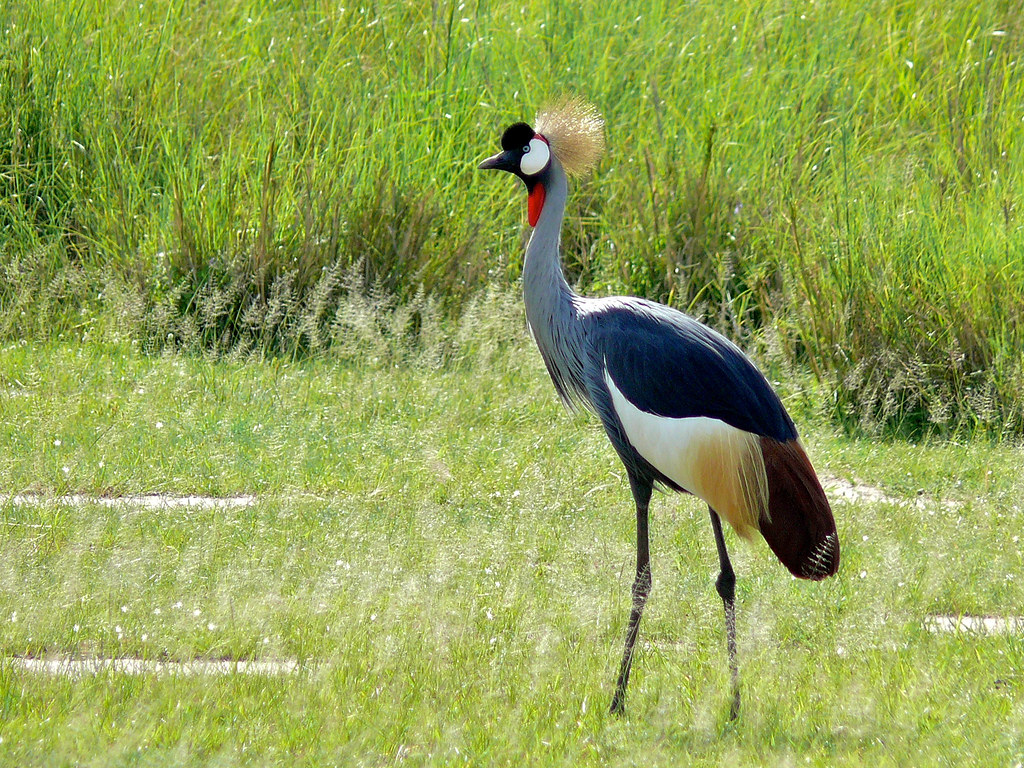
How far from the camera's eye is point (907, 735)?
10.8 ft

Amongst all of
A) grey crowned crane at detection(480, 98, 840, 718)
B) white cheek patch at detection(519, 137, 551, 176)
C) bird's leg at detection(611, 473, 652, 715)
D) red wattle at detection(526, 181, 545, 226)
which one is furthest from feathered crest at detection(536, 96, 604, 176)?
bird's leg at detection(611, 473, 652, 715)

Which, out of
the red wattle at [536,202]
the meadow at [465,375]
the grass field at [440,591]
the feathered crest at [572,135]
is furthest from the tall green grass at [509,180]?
the red wattle at [536,202]

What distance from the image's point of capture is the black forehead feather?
13.8 feet

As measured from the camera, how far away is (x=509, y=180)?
26.3 ft

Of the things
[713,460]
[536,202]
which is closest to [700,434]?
[713,460]

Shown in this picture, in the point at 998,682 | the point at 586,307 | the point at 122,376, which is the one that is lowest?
the point at 122,376

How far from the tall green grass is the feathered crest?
7.67ft

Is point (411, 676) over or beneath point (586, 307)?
beneath

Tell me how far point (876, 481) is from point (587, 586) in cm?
179

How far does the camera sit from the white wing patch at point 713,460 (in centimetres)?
365

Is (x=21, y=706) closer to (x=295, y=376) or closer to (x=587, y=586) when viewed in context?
(x=587, y=586)

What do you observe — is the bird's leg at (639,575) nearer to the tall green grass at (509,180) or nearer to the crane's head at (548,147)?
the crane's head at (548,147)

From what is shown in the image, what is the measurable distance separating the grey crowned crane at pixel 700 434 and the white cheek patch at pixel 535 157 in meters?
0.52

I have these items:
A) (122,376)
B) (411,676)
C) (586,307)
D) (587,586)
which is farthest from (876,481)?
(122,376)
